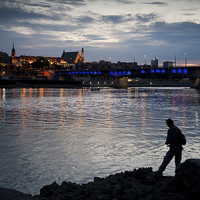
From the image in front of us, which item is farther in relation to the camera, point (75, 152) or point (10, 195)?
point (75, 152)

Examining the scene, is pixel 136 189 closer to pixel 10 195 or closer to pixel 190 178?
pixel 190 178

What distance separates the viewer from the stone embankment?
28.3 feet

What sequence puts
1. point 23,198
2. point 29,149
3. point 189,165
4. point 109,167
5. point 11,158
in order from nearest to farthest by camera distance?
point 23,198 < point 189,165 < point 109,167 < point 11,158 < point 29,149

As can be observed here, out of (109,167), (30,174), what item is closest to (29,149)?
(30,174)

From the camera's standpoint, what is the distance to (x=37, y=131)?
22.7m

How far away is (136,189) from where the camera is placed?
31.3 ft

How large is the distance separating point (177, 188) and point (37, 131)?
610 inches

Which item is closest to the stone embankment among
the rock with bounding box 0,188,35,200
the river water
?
the rock with bounding box 0,188,35,200

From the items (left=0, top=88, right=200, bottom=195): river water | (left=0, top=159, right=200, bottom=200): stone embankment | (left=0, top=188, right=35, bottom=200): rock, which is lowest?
(left=0, top=88, right=200, bottom=195): river water

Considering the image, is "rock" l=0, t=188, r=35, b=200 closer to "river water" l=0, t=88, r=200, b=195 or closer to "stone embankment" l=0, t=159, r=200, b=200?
"stone embankment" l=0, t=159, r=200, b=200

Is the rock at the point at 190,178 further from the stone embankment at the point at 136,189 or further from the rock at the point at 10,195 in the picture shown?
the rock at the point at 10,195

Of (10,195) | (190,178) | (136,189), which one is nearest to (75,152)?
(136,189)

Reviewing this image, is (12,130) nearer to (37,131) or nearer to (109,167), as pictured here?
(37,131)

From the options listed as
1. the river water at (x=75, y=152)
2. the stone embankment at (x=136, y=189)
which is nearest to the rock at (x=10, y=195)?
the stone embankment at (x=136, y=189)
